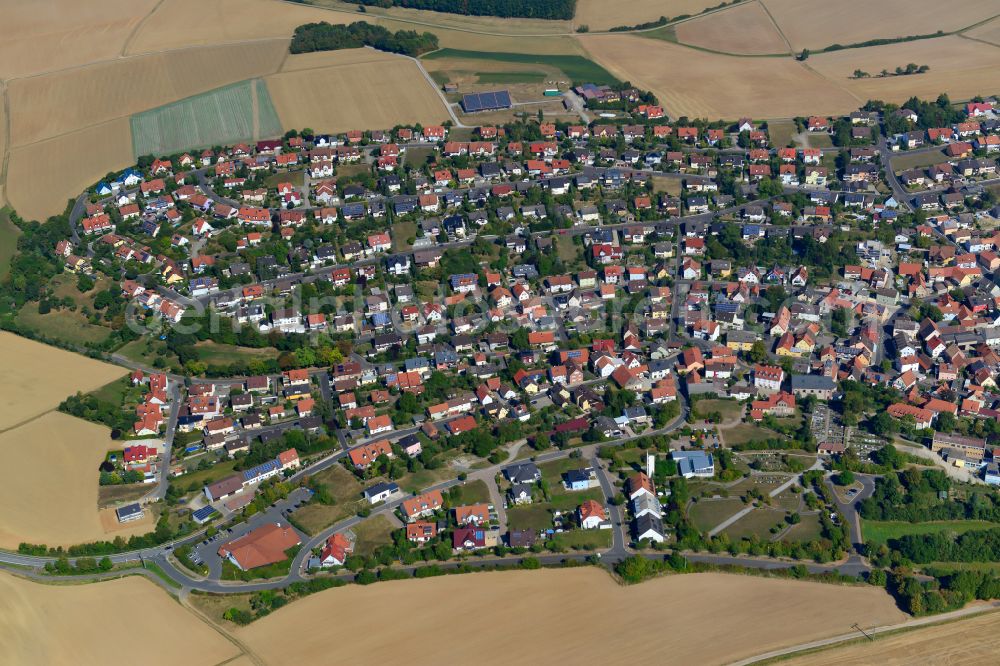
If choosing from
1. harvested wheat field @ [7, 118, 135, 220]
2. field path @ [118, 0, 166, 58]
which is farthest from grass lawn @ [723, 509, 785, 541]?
field path @ [118, 0, 166, 58]

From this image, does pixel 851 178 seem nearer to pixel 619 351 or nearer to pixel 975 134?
pixel 975 134

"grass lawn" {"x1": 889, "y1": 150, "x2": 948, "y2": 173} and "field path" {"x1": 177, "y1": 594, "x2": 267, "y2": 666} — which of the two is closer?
"field path" {"x1": 177, "y1": 594, "x2": 267, "y2": 666}

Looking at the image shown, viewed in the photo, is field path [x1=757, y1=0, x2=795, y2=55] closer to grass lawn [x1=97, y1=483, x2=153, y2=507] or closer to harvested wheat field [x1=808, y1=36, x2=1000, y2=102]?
harvested wheat field [x1=808, y1=36, x2=1000, y2=102]

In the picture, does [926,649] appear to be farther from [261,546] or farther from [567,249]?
[567,249]

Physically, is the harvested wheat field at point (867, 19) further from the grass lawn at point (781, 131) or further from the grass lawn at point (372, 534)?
the grass lawn at point (372, 534)

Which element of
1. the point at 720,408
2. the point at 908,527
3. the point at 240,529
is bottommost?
the point at 240,529

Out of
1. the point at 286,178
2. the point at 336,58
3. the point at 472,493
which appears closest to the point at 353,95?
the point at 336,58
